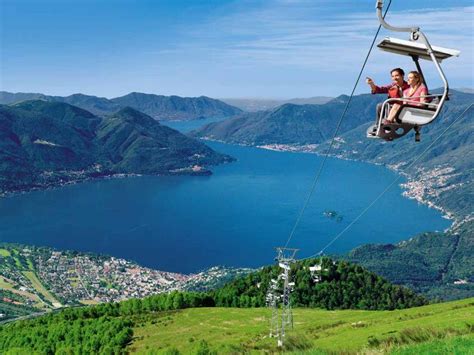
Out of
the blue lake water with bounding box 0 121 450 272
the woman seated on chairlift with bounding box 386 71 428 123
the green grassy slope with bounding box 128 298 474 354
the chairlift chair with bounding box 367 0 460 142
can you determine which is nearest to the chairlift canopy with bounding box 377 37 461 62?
the chairlift chair with bounding box 367 0 460 142

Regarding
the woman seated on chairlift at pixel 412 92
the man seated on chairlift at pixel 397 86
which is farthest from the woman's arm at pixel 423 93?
the man seated on chairlift at pixel 397 86

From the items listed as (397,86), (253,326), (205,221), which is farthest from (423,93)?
(205,221)

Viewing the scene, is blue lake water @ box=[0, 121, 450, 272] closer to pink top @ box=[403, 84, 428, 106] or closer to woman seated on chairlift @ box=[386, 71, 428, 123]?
woman seated on chairlift @ box=[386, 71, 428, 123]

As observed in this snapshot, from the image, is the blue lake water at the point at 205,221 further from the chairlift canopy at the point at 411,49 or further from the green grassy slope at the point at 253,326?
the chairlift canopy at the point at 411,49

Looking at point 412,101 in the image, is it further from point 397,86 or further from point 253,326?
point 253,326

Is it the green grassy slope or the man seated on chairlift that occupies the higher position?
the man seated on chairlift

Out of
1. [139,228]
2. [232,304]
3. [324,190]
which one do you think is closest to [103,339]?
[232,304]
